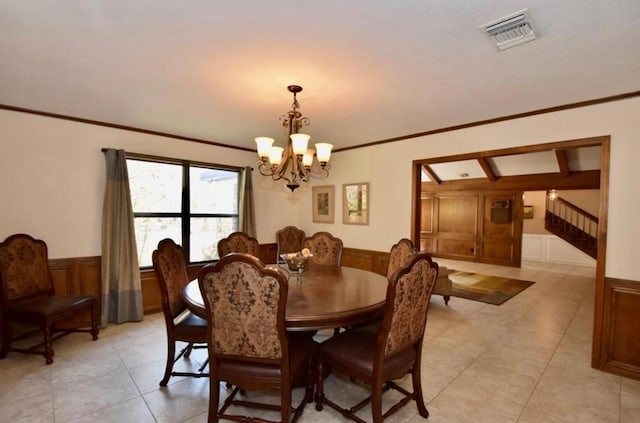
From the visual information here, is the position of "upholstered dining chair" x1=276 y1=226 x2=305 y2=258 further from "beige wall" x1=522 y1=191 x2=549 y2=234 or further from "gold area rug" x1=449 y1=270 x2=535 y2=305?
"beige wall" x1=522 y1=191 x2=549 y2=234

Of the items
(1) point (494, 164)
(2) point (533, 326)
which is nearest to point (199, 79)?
(2) point (533, 326)

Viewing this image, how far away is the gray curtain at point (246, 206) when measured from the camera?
4742 millimetres

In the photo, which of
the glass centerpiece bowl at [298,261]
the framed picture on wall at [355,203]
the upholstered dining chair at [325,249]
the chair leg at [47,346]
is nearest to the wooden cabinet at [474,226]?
the framed picture on wall at [355,203]

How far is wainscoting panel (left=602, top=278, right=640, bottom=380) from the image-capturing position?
8.35ft

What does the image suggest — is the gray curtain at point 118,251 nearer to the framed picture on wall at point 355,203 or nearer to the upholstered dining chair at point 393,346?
the upholstered dining chair at point 393,346

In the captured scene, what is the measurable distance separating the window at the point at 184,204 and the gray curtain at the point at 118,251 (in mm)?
249

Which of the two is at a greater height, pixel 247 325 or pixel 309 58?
pixel 309 58

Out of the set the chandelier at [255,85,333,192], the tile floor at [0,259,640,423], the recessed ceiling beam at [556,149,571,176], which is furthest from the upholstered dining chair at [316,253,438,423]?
the recessed ceiling beam at [556,149,571,176]

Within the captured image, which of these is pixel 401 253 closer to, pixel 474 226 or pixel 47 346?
pixel 47 346

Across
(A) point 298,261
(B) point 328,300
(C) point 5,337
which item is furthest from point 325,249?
(C) point 5,337

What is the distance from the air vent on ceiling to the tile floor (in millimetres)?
2435

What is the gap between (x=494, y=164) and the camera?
6.96 m

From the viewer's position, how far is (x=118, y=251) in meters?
3.57

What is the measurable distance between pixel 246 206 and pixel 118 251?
1819 mm
